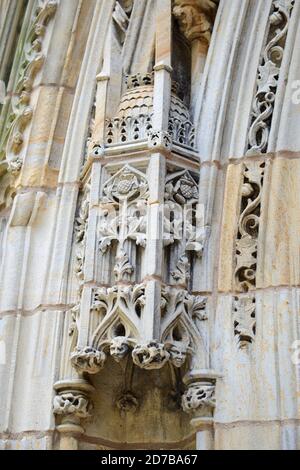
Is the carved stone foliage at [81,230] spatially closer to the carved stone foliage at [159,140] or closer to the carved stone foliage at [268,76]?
the carved stone foliage at [159,140]

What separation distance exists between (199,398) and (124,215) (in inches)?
40.8

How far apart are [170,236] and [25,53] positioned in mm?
1909

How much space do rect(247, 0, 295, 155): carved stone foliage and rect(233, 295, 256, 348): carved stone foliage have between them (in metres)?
0.81

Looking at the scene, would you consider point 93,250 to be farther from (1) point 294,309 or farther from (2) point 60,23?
(2) point 60,23

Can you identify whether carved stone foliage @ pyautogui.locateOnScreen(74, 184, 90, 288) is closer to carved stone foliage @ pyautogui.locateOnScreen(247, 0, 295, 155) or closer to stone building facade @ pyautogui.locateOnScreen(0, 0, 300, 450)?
stone building facade @ pyautogui.locateOnScreen(0, 0, 300, 450)

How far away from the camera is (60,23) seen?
619 cm

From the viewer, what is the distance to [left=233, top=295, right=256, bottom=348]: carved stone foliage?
16.1 ft

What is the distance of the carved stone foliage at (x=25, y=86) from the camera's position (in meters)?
→ 6.00

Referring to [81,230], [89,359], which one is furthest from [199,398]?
[81,230]

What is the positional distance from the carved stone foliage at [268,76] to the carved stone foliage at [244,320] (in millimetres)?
808

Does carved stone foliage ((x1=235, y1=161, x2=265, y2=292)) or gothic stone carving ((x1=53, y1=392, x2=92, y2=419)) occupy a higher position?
carved stone foliage ((x1=235, y1=161, x2=265, y2=292))

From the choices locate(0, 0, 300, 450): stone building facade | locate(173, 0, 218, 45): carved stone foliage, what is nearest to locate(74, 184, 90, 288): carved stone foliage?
locate(0, 0, 300, 450): stone building facade

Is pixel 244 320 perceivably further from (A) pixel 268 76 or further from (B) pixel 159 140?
(A) pixel 268 76

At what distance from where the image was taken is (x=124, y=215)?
5207mm
